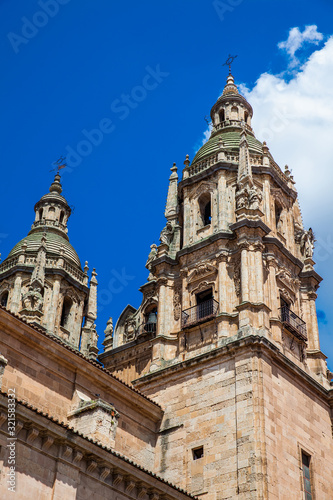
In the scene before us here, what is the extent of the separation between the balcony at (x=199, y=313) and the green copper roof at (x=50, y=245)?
14.8 meters

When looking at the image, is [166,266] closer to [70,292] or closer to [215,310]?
[215,310]

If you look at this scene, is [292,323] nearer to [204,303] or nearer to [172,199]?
[204,303]

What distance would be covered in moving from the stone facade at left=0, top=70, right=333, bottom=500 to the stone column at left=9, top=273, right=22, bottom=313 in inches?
71.0

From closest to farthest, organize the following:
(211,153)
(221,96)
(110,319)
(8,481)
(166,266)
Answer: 1. (8,481)
2. (166,266)
3. (211,153)
4. (110,319)
5. (221,96)

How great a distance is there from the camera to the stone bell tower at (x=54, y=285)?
41500 mm

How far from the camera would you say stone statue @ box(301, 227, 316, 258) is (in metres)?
35.4

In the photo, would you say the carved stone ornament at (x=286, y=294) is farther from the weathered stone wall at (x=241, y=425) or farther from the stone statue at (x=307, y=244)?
the weathered stone wall at (x=241, y=425)

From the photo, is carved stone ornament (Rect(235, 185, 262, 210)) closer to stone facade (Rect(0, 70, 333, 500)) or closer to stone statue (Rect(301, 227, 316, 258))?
stone facade (Rect(0, 70, 333, 500))

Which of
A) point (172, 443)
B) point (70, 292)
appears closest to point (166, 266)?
point (172, 443)

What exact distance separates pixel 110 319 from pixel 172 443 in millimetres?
11454

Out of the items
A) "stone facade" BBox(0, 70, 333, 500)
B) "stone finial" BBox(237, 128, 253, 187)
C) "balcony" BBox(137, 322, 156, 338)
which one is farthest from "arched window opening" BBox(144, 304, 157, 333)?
"stone finial" BBox(237, 128, 253, 187)

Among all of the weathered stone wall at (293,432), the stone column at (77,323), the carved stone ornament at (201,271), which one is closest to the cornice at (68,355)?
the weathered stone wall at (293,432)

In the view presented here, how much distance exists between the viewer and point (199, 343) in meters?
30.4

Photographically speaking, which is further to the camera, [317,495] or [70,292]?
[70,292]
